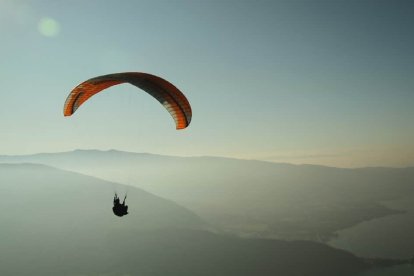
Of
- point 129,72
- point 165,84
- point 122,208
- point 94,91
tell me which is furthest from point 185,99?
point 122,208

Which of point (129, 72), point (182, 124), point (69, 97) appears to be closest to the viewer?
point (129, 72)

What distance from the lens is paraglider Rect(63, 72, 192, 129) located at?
2189 cm

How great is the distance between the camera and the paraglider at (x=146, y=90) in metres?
21.9

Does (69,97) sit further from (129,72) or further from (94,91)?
(129,72)

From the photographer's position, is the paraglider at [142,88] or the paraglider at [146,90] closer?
the paraglider at [142,88]

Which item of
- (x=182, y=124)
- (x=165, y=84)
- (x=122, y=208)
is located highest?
(x=165, y=84)

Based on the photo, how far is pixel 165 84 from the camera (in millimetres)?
22703

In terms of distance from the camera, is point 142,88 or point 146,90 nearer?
point 142,88

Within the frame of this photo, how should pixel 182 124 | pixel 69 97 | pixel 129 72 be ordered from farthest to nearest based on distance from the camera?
1. pixel 182 124
2. pixel 69 97
3. pixel 129 72

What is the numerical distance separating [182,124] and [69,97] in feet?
26.8

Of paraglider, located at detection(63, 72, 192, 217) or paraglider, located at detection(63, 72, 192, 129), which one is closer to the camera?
paraglider, located at detection(63, 72, 192, 217)

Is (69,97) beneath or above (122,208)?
above

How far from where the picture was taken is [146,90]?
23.4m

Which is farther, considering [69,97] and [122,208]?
[69,97]
